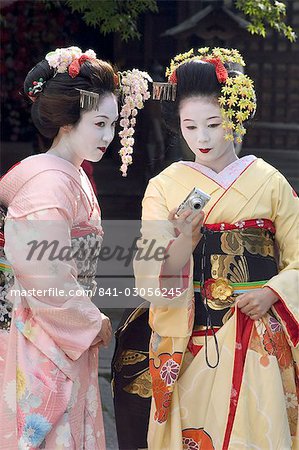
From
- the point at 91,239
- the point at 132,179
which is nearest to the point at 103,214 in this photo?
the point at 132,179

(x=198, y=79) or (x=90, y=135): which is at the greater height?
(x=198, y=79)

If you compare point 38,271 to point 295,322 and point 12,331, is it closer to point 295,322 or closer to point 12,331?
point 12,331

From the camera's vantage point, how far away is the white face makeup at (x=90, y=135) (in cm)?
279

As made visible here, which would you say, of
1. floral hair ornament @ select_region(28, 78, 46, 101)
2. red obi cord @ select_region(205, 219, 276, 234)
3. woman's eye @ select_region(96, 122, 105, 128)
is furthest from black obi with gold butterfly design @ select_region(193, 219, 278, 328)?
floral hair ornament @ select_region(28, 78, 46, 101)

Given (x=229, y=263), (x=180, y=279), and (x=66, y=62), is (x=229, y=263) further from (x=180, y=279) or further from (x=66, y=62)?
(x=66, y=62)

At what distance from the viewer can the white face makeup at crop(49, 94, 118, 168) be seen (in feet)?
9.17

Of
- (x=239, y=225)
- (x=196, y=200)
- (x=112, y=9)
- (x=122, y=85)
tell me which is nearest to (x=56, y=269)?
(x=196, y=200)

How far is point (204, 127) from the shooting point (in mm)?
2777

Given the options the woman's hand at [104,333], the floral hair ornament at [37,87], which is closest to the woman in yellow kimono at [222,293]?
the woman's hand at [104,333]

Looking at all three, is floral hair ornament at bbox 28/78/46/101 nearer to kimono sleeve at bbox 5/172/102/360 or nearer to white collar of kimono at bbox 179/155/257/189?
kimono sleeve at bbox 5/172/102/360

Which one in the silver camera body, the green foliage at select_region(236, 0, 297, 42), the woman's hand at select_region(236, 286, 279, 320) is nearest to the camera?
the silver camera body

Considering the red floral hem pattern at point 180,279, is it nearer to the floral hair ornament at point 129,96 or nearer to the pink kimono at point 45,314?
the pink kimono at point 45,314

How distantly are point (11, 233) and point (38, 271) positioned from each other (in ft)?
0.52

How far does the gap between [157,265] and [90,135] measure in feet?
1.61
